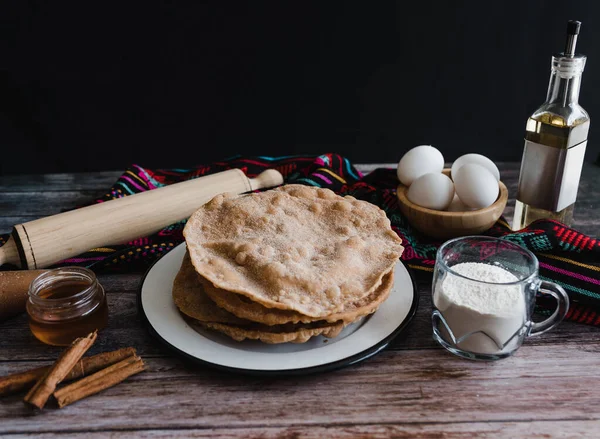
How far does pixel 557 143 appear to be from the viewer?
72.4 inches

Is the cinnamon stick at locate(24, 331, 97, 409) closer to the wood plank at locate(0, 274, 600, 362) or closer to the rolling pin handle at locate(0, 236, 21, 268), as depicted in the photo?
the wood plank at locate(0, 274, 600, 362)

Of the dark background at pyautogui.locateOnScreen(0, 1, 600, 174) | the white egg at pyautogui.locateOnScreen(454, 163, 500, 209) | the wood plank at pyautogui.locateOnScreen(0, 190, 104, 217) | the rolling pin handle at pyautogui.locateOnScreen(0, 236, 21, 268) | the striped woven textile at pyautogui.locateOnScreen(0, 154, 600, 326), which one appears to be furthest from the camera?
the dark background at pyautogui.locateOnScreen(0, 1, 600, 174)

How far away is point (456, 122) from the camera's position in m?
3.10

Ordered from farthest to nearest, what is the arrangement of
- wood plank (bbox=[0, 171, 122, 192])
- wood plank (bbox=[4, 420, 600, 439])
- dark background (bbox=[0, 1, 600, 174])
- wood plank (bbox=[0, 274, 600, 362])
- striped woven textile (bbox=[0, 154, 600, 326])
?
dark background (bbox=[0, 1, 600, 174]), wood plank (bbox=[0, 171, 122, 192]), striped woven textile (bbox=[0, 154, 600, 326]), wood plank (bbox=[0, 274, 600, 362]), wood plank (bbox=[4, 420, 600, 439])

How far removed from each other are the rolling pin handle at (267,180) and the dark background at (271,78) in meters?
0.83

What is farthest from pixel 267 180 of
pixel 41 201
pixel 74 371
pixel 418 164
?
pixel 74 371

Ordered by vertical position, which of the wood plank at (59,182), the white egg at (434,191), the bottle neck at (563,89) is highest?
the bottle neck at (563,89)

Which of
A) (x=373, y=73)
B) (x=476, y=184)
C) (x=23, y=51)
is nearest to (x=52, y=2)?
(x=23, y=51)

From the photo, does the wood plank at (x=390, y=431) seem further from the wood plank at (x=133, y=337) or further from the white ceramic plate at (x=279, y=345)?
the wood plank at (x=133, y=337)

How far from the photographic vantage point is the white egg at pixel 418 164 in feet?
6.52

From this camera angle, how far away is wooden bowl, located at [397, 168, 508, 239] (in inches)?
72.6

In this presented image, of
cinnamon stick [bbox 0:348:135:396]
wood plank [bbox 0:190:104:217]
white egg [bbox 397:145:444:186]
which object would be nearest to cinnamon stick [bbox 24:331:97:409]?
cinnamon stick [bbox 0:348:135:396]

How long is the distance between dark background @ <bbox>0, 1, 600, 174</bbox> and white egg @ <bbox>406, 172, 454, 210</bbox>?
1.21 meters

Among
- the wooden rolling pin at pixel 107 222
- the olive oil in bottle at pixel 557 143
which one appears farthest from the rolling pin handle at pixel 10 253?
the olive oil in bottle at pixel 557 143
